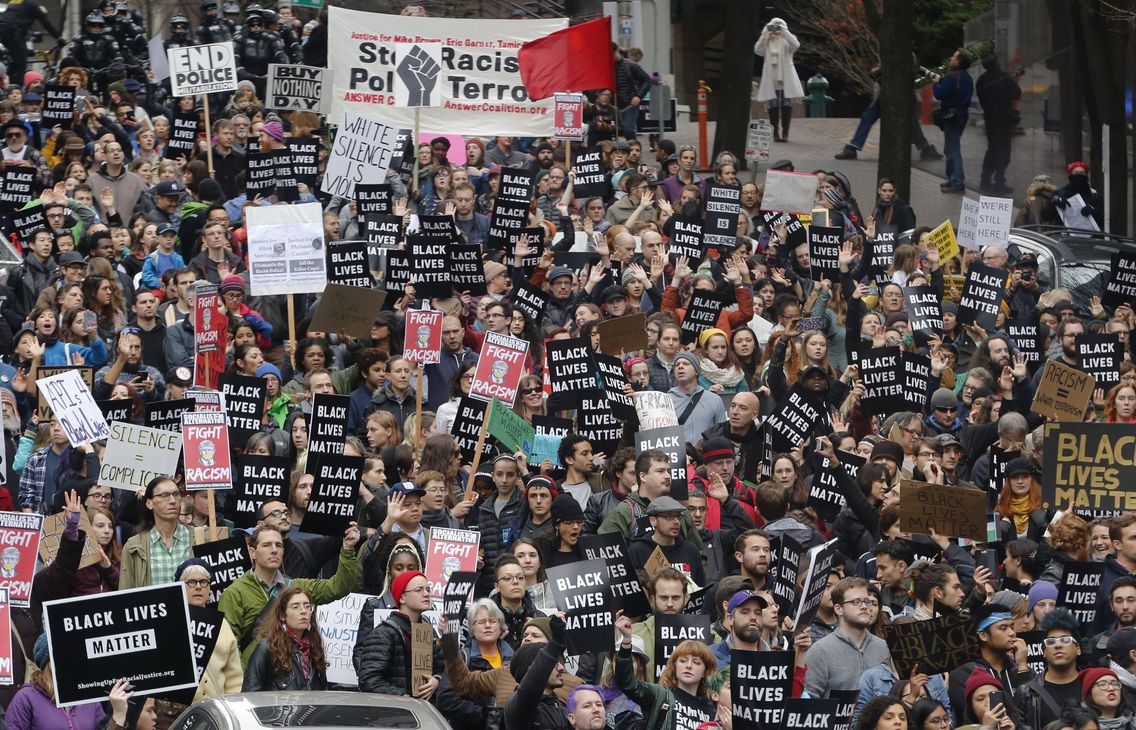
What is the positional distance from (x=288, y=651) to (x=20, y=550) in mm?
1730

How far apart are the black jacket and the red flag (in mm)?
15563

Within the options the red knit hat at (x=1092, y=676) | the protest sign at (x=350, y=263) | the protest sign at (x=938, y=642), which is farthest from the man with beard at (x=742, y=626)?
the protest sign at (x=350, y=263)

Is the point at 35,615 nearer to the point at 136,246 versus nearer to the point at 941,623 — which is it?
the point at 941,623

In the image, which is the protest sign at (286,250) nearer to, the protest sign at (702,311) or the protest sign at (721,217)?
the protest sign at (702,311)

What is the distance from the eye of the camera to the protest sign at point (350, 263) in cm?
1700

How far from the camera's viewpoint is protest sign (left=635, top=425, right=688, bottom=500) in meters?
12.6

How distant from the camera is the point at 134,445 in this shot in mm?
12344

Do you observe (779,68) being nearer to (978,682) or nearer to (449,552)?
(449,552)

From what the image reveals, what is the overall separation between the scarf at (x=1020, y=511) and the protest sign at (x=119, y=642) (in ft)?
19.8

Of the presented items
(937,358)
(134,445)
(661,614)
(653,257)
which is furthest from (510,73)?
(661,614)

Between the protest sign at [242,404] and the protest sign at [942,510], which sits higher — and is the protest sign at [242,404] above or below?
above

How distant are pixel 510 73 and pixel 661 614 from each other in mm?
15922

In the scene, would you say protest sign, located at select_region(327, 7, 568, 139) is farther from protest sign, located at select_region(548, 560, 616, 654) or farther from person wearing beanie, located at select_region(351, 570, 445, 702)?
person wearing beanie, located at select_region(351, 570, 445, 702)

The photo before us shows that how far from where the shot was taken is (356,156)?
1938 centimetres
